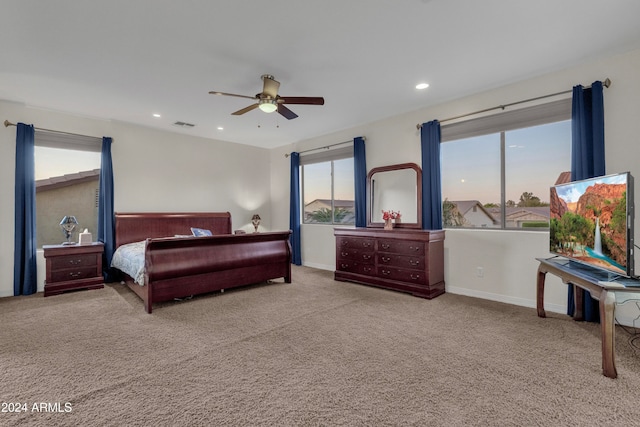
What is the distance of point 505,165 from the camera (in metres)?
4.08

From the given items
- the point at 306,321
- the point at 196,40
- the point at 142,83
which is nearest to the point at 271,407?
the point at 306,321

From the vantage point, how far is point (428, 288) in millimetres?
4109

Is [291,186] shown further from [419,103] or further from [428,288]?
[428,288]

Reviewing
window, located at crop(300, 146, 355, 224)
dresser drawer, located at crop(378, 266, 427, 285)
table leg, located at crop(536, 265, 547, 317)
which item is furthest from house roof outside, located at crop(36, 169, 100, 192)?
table leg, located at crop(536, 265, 547, 317)

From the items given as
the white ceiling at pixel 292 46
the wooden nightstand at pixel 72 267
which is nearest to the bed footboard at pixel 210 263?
the wooden nightstand at pixel 72 267

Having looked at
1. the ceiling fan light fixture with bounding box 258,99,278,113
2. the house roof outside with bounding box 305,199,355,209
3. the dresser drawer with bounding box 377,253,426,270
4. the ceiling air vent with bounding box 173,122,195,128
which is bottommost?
the dresser drawer with bounding box 377,253,426,270

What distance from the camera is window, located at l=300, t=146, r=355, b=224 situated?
6.08 metres

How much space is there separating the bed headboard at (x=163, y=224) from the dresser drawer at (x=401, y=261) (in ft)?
11.3

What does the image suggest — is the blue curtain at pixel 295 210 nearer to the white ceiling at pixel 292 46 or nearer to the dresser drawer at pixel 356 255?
the dresser drawer at pixel 356 255

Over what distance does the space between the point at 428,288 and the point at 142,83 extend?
A: 14.5 ft

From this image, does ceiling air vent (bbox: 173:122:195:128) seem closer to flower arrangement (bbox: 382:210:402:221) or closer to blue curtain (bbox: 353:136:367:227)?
blue curtain (bbox: 353:136:367:227)

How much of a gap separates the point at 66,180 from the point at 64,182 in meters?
0.04

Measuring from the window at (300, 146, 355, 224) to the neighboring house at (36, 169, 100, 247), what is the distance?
3882 mm

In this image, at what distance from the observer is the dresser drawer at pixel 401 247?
424 cm
